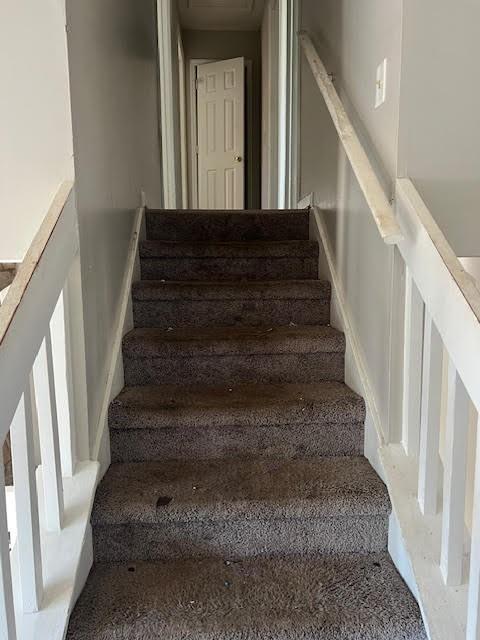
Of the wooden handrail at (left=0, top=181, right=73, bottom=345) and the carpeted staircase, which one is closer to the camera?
the wooden handrail at (left=0, top=181, right=73, bottom=345)

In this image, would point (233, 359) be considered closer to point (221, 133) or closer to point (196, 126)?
point (221, 133)

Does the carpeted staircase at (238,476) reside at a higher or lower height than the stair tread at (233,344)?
lower

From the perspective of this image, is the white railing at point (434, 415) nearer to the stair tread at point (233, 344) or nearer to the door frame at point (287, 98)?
the stair tread at point (233, 344)

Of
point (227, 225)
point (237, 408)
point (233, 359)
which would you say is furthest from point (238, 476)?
point (227, 225)

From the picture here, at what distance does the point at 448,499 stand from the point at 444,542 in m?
0.11

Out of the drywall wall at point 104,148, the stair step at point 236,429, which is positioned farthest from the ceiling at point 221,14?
the stair step at point 236,429

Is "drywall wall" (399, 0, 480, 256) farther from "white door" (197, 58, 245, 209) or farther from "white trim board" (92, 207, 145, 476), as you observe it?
"white door" (197, 58, 245, 209)

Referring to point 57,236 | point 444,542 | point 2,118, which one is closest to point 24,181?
point 2,118

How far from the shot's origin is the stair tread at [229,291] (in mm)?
2238

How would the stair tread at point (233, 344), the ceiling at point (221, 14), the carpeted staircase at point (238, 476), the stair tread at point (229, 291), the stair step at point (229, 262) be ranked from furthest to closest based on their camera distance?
1. the ceiling at point (221, 14)
2. the stair step at point (229, 262)
3. the stair tread at point (229, 291)
4. the stair tread at point (233, 344)
5. the carpeted staircase at point (238, 476)

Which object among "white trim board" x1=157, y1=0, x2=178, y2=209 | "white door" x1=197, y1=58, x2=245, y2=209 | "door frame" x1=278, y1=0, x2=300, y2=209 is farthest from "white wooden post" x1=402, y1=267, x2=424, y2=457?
"white door" x1=197, y1=58, x2=245, y2=209

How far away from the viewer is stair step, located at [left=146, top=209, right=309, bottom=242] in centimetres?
274

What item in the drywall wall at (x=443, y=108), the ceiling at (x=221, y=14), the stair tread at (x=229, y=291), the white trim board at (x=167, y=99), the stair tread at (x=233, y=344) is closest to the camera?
the drywall wall at (x=443, y=108)

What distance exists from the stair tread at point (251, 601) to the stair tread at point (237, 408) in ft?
1.35
